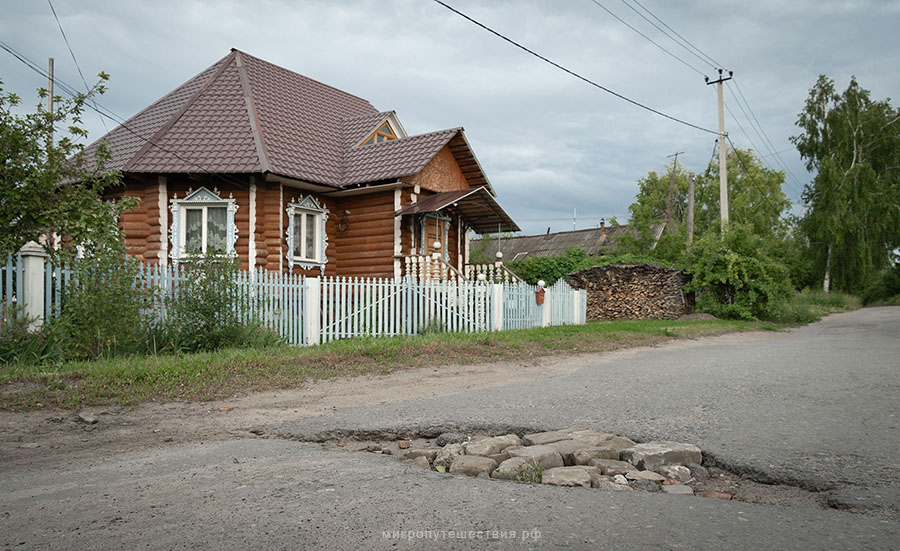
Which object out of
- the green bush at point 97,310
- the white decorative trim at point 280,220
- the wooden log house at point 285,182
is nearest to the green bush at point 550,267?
the wooden log house at point 285,182

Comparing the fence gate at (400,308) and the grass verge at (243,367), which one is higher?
the fence gate at (400,308)

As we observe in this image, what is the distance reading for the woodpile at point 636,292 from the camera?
23.2 metres

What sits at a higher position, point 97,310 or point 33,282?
point 33,282

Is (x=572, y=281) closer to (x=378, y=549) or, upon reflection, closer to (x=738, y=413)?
(x=738, y=413)

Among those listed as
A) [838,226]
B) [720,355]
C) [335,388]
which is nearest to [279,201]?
[335,388]

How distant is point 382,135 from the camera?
862 inches

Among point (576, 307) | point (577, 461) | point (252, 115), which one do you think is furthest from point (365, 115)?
point (577, 461)

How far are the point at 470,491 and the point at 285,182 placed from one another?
48.3 ft

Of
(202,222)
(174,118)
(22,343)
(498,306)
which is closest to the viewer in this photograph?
(22,343)

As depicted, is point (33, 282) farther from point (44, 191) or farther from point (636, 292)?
point (636, 292)

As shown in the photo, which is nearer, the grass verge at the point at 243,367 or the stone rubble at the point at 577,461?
the stone rubble at the point at 577,461

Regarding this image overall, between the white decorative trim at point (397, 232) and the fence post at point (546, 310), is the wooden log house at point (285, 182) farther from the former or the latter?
the fence post at point (546, 310)

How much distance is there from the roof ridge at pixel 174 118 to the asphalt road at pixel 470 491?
12.6 meters

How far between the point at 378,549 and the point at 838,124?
4639cm
